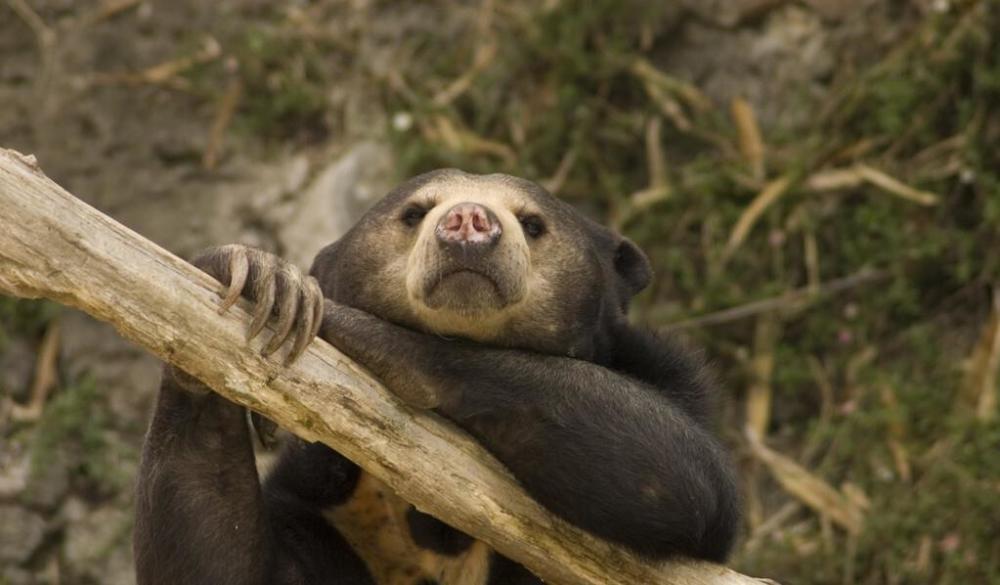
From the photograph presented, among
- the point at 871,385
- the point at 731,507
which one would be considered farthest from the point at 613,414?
the point at 871,385

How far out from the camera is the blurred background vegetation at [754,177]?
6.85 meters

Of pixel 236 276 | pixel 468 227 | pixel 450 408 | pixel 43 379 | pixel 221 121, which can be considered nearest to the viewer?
pixel 236 276

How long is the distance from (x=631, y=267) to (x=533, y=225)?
514 mm

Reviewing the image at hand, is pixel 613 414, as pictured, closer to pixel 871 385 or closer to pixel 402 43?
pixel 871 385

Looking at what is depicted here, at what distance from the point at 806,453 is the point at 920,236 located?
1.25 metres

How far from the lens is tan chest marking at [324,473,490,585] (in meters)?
4.34

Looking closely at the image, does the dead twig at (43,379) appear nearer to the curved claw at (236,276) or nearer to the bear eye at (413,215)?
the bear eye at (413,215)

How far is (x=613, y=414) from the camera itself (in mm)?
3758

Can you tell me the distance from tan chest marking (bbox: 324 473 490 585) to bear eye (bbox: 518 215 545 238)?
0.87 meters

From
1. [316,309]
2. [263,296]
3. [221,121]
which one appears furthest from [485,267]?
[221,121]

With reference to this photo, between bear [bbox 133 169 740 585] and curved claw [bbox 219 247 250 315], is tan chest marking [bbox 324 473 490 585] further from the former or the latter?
curved claw [bbox 219 247 250 315]

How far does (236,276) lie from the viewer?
3.56 metres

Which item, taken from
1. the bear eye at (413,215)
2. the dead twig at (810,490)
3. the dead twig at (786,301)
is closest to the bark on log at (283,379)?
the bear eye at (413,215)

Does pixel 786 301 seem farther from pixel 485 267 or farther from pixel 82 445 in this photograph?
pixel 485 267
